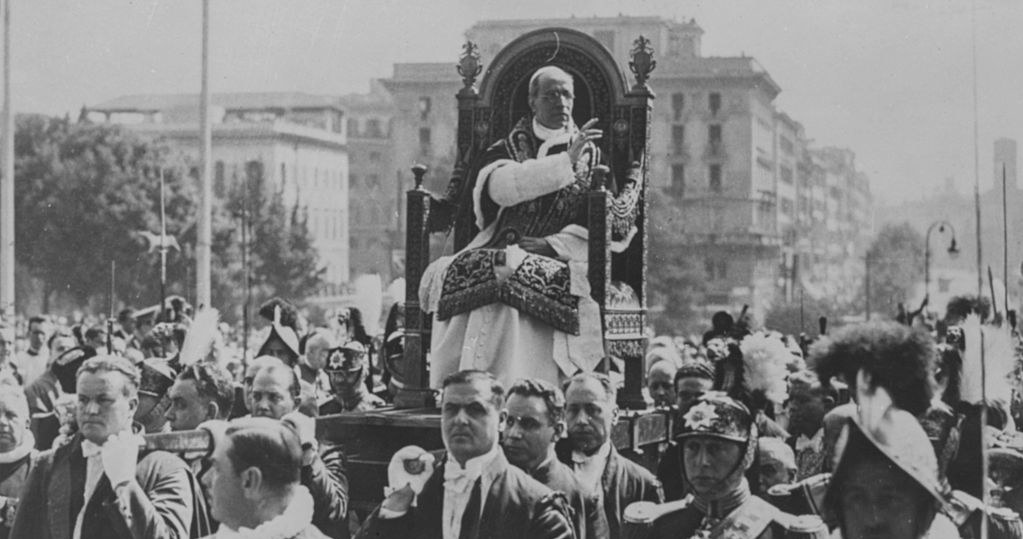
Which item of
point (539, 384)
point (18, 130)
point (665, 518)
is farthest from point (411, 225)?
point (18, 130)

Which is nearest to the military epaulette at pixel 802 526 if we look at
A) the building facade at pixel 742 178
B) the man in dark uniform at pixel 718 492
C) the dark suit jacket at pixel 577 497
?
the man in dark uniform at pixel 718 492

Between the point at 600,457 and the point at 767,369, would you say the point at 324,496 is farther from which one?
the point at 767,369

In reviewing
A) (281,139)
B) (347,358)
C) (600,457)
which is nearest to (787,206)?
(281,139)

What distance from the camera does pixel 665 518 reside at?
18.6ft

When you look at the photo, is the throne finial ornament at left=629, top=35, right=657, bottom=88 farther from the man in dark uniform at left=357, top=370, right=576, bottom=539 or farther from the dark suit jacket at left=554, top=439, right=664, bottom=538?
the man in dark uniform at left=357, top=370, right=576, bottom=539

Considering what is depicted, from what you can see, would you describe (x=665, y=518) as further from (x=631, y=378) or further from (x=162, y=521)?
(x=631, y=378)

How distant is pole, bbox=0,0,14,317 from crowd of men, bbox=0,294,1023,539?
14.8 metres

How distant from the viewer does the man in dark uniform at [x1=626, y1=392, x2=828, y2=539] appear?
5.52 m

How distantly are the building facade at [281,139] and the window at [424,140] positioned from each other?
394 cm

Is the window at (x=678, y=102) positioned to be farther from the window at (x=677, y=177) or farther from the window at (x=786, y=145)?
the window at (x=786, y=145)

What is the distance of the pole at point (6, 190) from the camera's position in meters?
22.8

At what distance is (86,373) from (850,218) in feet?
264

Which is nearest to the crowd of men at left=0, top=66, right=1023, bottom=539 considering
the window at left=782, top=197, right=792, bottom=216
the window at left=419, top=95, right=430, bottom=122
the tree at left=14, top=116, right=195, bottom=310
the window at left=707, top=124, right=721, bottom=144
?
the tree at left=14, top=116, right=195, bottom=310

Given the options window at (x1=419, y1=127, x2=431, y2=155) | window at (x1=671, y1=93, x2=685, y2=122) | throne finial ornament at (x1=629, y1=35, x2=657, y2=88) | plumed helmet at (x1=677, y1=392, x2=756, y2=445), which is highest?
window at (x1=671, y1=93, x2=685, y2=122)
